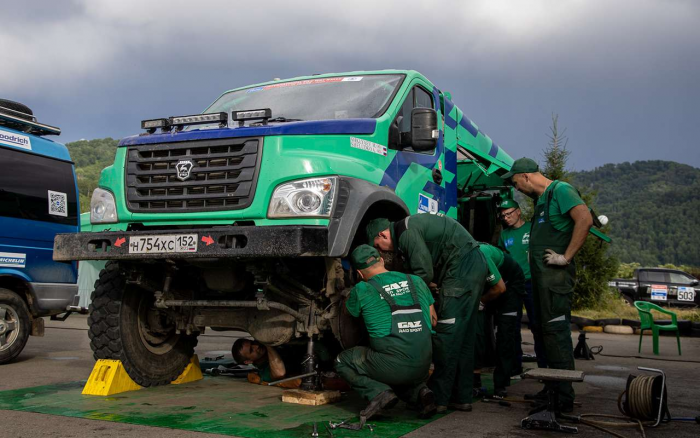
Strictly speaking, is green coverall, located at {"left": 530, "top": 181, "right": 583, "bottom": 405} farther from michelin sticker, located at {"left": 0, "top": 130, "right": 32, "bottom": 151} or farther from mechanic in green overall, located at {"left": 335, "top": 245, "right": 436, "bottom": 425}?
michelin sticker, located at {"left": 0, "top": 130, "right": 32, "bottom": 151}

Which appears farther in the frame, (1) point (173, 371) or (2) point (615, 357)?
(2) point (615, 357)

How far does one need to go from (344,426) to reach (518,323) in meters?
2.78

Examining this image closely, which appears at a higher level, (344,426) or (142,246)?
(142,246)

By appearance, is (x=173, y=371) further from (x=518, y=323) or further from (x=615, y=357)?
(x=615, y=357)

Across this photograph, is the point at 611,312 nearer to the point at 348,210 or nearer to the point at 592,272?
the point at 592,272

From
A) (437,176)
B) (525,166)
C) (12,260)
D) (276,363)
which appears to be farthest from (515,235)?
(12,260)

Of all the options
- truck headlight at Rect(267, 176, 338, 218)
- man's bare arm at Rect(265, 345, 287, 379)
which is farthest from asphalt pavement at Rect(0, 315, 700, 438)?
man's bare arm at Rect(265, 345, 287, 379)

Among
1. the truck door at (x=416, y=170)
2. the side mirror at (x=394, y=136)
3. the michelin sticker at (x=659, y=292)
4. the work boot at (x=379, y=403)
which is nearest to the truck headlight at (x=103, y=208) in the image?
the truck door at (x=416, y=170)

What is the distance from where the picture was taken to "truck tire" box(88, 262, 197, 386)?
18.7 ft

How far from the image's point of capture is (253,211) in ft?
15.9

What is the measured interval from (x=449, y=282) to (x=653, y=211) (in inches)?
3871

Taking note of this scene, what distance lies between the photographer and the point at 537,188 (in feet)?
18.9

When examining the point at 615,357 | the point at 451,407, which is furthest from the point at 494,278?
the point at 615,357

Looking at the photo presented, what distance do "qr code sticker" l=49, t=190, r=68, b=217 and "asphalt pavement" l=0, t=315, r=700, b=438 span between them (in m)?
1.87
